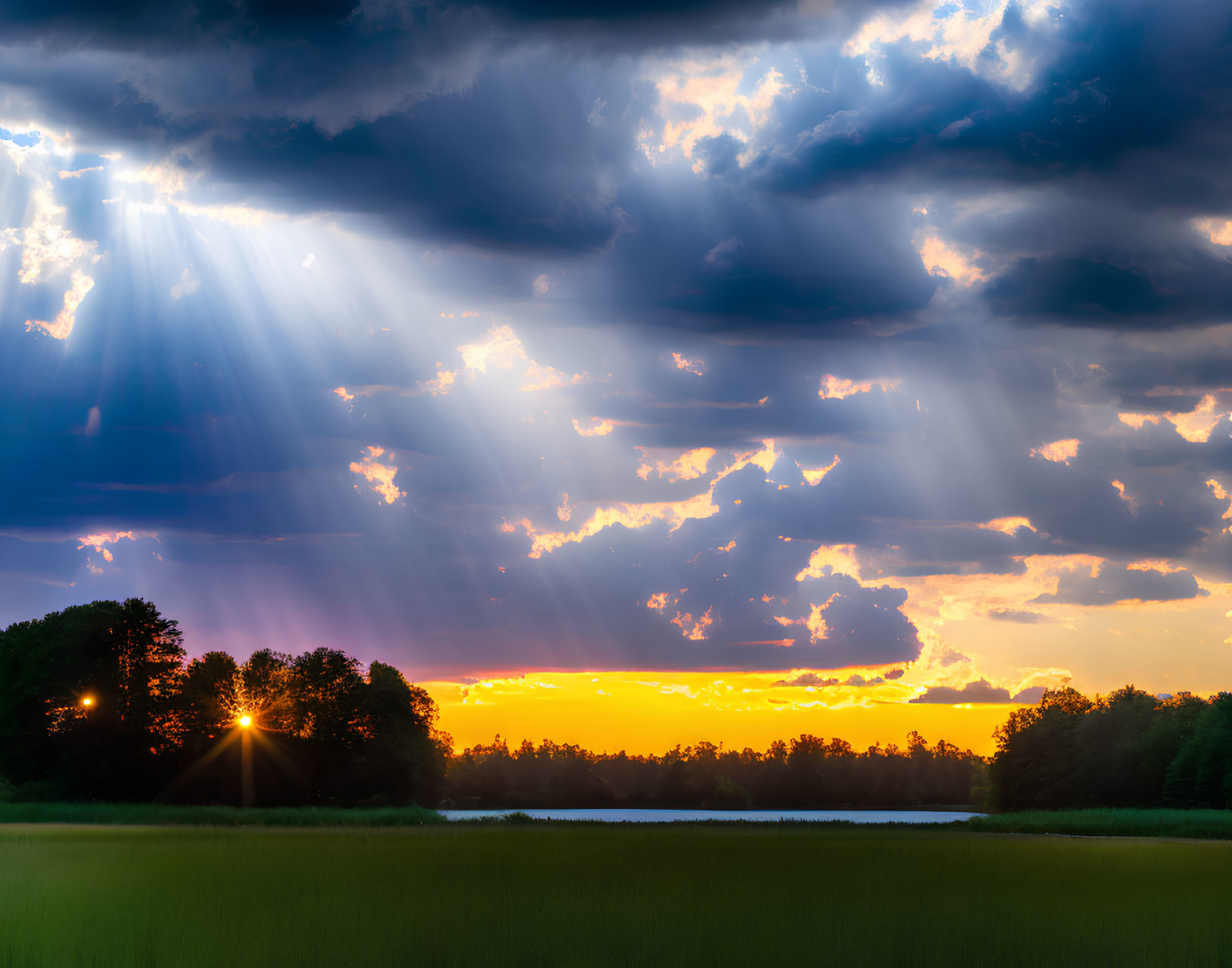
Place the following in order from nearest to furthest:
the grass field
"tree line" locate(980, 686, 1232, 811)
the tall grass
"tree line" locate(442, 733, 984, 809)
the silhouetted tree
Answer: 1. the grass field
2. the tall grass
3. the silhouetted tree
4. "tree line" locate(980, 686, 1232, 811)
5. "tree line" locate(442, 733, 984, 809)

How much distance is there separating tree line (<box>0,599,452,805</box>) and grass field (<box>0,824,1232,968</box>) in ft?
154

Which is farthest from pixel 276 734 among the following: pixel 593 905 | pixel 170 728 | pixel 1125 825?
pixel 593 905

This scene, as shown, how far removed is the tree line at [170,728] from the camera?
82.5 meters

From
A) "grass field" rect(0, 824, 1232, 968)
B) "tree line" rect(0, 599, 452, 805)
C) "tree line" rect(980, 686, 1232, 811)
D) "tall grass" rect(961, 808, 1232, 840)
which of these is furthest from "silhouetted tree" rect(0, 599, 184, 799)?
"tree line" rect(980, 686, 1232, 811)

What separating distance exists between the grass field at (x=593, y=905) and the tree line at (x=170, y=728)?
4683 centimetres

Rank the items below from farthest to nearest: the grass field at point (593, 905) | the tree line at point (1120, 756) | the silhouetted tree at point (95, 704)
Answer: the tree line at point (1120, 756), the silhouetted tree at point (95, 704), the grass field at point (593, 905)

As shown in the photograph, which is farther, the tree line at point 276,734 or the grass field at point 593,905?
the tree line at point 276,734

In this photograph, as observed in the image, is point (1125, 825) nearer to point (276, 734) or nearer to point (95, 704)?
point (276, 734)

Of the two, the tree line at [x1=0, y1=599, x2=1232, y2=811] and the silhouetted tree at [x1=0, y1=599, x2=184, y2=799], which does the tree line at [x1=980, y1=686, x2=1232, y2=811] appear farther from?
the silhouetted tree at [x1=0, y1=599, x2=184, y2=799]

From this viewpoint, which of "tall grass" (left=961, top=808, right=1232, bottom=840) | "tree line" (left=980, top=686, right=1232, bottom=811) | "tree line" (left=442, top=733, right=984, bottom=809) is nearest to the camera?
"tall grass" (left=961, top=808, right=1232, bottom=840)

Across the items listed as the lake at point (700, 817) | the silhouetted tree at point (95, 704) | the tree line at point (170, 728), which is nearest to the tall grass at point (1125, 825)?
the lake at point (700, 817)

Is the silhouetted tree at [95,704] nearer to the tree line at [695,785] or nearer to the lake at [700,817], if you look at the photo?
the lake at [700,817]

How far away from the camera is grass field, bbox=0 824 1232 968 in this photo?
55.9 ft

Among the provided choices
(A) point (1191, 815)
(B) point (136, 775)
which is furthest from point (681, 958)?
(B) point (136, 775)
